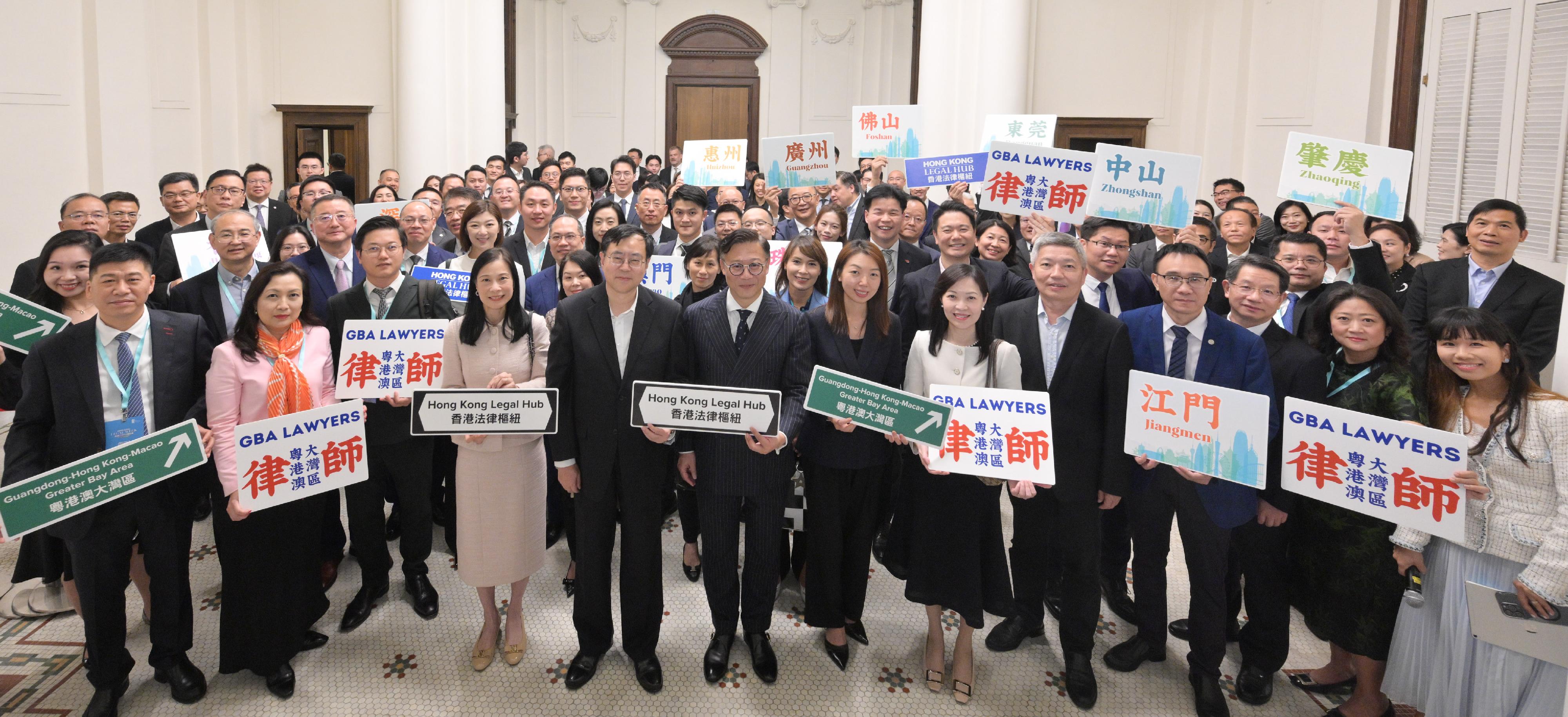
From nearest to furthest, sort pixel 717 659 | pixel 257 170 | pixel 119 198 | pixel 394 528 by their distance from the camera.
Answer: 1. pixel 717 659
2. pixel 394 528
3. pixel 119 198
4. pixel 257 170

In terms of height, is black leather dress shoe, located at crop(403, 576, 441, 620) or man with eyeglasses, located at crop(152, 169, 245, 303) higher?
man with eyeglasses, located at crop(152, 169, 245, 303)

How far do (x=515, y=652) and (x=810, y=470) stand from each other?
1408 mm

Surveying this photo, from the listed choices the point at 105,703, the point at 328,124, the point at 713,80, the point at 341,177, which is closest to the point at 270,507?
the point at 105,703

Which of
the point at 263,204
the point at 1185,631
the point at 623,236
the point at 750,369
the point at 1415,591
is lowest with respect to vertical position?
the point at 1185,631

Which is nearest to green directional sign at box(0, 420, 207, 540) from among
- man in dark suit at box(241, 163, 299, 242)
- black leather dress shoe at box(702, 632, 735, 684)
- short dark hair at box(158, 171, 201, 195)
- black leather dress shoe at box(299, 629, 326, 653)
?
black leather dress shoe at box(299, 629, 326, 653)

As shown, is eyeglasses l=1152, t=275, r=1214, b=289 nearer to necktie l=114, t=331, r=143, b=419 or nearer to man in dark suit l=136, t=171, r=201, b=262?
necktie l=114, t=331, r=143, b=419

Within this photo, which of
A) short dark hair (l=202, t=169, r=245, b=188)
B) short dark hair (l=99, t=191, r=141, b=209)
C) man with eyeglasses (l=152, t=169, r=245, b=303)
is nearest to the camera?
short dark hair (l=99, t=191, r=141, b=209)

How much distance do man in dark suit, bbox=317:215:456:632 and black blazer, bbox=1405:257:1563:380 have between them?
4.61 meters

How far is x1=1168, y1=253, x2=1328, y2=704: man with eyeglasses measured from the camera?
314 centimetres

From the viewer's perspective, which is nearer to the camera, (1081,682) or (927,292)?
(1081,682)

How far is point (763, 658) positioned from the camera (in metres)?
3.43

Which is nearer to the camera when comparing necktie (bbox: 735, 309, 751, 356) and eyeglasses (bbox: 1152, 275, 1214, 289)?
eyeglasses (bbox: 1152, 275, 1214, 289)

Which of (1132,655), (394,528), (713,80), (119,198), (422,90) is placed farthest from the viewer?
(713,80)

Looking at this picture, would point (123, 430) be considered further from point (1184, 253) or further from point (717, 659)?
point (1184, 253)
